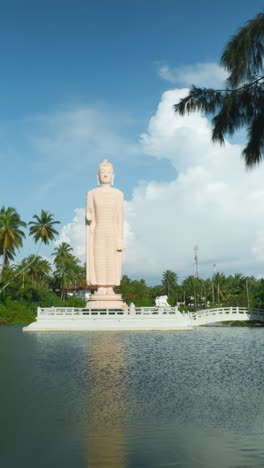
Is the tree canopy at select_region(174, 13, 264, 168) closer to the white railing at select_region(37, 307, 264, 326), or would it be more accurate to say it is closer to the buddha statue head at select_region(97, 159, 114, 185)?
the white railing at select_region(37, 307, 264, 326)

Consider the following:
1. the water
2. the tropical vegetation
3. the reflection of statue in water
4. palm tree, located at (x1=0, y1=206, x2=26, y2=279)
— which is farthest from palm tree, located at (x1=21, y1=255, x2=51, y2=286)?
the water

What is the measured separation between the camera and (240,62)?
7738 millimetres

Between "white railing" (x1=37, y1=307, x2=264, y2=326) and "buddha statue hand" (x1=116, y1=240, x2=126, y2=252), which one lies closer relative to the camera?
"white railing" (x1=37, y1=307, x2=264, y2=326)

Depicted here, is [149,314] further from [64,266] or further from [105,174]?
[64,266]

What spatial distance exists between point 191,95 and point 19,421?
6.29 metres

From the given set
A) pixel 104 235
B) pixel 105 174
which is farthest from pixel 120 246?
pixel 105 174

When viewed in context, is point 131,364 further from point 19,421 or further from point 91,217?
point 91,217

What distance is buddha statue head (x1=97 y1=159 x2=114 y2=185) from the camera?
4312cm

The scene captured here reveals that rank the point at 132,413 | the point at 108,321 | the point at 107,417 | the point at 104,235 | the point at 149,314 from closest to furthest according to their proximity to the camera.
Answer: the point at 107,417 < the point at 132,413 < the point at 108,321 < the point at 149,314 < the point at 104,235

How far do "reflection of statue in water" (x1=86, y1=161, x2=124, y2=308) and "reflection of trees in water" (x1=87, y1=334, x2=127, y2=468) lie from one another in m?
26.7

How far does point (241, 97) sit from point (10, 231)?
4494 centimetres

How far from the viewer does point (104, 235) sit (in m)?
41.9

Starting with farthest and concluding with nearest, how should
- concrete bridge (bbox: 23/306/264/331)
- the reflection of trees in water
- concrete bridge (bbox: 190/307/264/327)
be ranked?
concrete bridge (bbox: 190/307/264/327), concrete bridge (bbox: 23/306/264/331), the reflection of trees in water

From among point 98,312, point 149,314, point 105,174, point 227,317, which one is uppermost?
point 105,174
